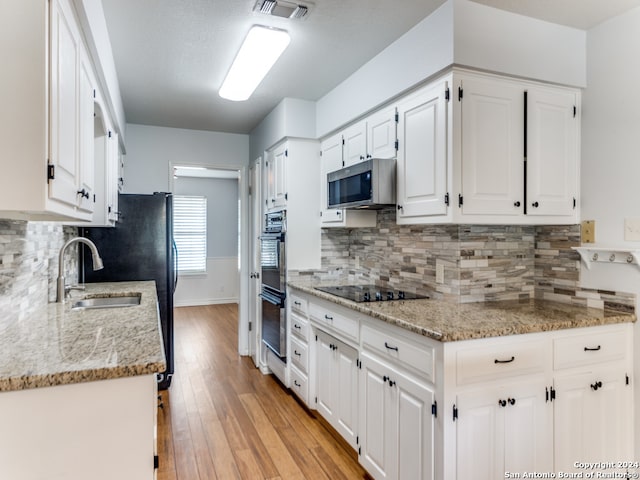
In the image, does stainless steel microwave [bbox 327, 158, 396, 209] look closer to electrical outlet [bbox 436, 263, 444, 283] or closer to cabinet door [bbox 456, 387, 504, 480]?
electrical outlet [bbox 436, 263, 444, 283]

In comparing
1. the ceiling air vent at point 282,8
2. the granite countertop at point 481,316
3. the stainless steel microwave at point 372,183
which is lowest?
the granite countertop at point 481,316

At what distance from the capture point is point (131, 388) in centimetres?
120

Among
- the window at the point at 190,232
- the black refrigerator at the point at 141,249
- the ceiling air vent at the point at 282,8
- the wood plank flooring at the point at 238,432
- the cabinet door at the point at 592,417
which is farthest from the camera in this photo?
the window at the point at 190,232

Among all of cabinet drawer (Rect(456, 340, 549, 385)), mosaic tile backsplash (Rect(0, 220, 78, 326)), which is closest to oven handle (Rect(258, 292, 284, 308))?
mosaic tile backsplash (Rect(0, 220, 78, 326))

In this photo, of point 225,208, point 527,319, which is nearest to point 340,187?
point 527,319

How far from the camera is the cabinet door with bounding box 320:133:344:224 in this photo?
3.26 m

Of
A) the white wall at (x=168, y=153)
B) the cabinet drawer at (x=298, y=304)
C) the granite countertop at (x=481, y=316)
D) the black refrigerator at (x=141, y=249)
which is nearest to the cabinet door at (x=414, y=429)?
the granite countertop at (x=481, y=316)

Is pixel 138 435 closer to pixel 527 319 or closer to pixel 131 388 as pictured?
pixel 131 388

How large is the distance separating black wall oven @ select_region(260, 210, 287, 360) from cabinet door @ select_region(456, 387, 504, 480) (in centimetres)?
201

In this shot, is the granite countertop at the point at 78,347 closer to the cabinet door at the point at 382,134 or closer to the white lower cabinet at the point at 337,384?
the white lower cabinet at the point at 337,384

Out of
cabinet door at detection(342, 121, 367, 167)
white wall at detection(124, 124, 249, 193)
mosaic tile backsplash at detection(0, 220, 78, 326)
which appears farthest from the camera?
white wall at detection(124, 124, 249, 193)

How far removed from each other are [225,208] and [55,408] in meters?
7.07

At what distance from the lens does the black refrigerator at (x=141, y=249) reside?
3.44 m

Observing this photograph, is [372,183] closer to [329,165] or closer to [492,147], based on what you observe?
[492,147]
